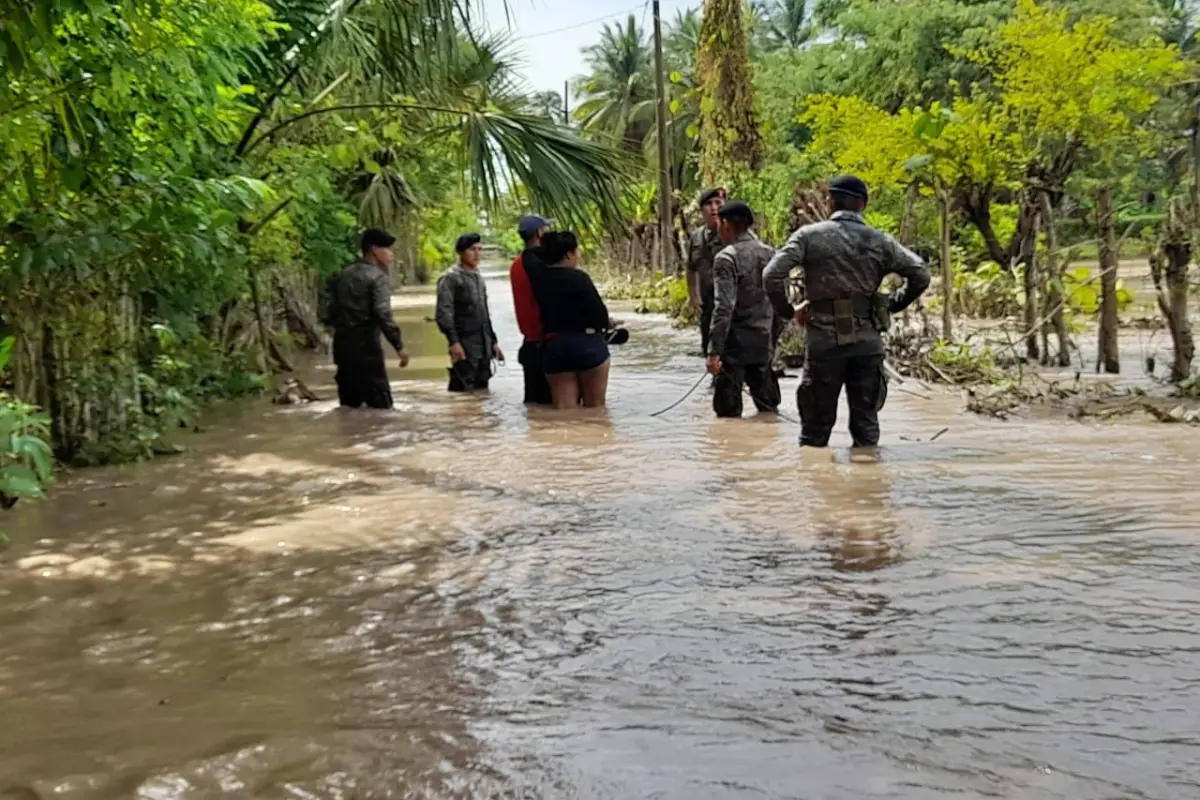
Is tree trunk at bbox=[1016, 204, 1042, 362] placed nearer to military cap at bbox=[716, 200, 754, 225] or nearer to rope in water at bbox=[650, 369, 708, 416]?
rope in water at bbox=[650, 369, 708, 416]

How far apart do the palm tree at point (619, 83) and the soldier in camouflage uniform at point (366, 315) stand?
146ft

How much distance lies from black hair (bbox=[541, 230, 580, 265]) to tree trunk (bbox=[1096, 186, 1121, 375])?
4.99 m

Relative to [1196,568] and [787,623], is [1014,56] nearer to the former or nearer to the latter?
[1196,568]

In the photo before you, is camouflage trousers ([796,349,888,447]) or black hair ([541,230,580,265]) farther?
black hair ([541,230,580,265])

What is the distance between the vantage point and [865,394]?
7418 mm

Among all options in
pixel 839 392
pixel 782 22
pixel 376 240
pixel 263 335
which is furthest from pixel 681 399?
pixel 782 22

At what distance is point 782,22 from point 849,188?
4847cm

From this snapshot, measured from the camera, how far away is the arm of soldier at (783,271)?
7316mm

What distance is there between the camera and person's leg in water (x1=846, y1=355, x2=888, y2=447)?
7348 millimetres

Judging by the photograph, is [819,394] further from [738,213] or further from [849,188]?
[738,213]

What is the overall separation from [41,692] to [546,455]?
467cm

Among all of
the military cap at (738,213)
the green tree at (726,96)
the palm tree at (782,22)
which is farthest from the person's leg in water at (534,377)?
the palm tree at (782,22)

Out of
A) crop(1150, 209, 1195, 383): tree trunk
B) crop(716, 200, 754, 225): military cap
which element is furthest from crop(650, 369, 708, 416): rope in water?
crop(1150, 209, 1195, 383): tree trunk

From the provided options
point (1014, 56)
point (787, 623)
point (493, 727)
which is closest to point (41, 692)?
point (493, 727)
